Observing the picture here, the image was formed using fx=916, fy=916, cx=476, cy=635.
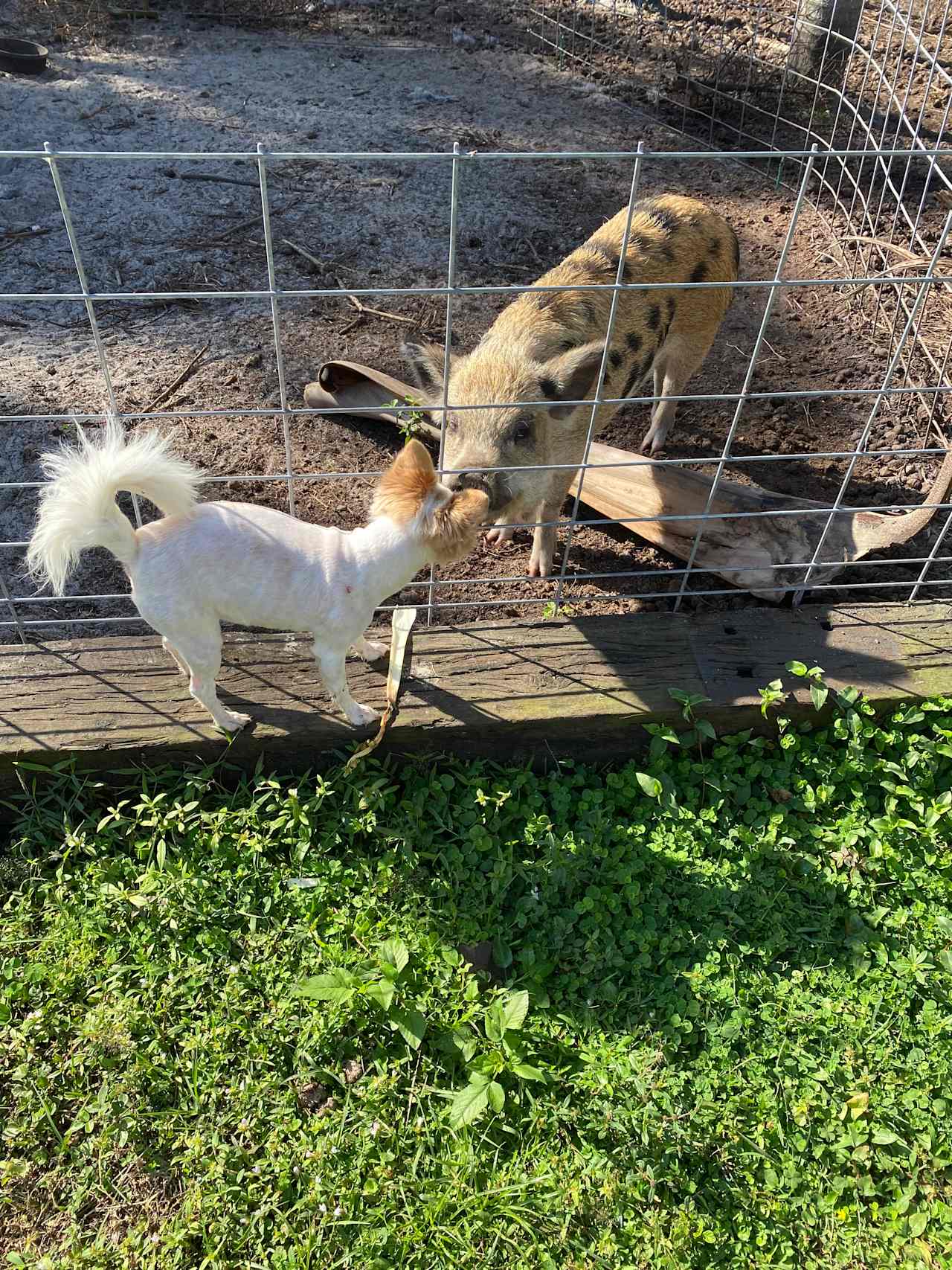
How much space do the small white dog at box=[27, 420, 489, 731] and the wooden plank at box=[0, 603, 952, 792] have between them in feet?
1.18

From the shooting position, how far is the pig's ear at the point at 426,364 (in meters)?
3.65

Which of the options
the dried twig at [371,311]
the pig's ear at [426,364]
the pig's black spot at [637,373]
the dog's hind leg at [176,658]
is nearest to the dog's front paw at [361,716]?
the dog's hind leg at [176,658]

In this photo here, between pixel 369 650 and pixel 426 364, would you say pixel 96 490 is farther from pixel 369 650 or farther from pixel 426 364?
pixel 426 364

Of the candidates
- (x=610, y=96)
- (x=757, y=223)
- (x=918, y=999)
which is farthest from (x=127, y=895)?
(x=610, y=96)

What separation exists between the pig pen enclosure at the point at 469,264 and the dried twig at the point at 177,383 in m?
0.02

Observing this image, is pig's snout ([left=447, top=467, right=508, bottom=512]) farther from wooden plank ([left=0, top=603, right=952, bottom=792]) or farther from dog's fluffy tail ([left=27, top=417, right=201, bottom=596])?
dog's fluffy tail ([left=27, top=417, right=201, bottom=596])

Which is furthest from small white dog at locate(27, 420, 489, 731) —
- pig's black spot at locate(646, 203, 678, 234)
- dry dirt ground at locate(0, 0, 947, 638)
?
pig's black spot at locate(646, 203, 678, 234)

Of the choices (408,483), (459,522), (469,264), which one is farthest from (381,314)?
(459,522)

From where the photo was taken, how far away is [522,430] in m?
3.60

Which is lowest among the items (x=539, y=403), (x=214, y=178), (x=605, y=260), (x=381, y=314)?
(x=381, y=314)

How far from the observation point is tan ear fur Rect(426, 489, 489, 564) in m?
2.57

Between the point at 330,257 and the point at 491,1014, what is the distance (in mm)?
4777

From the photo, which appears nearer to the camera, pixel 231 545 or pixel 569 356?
pixel 231 545

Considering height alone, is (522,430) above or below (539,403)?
below
